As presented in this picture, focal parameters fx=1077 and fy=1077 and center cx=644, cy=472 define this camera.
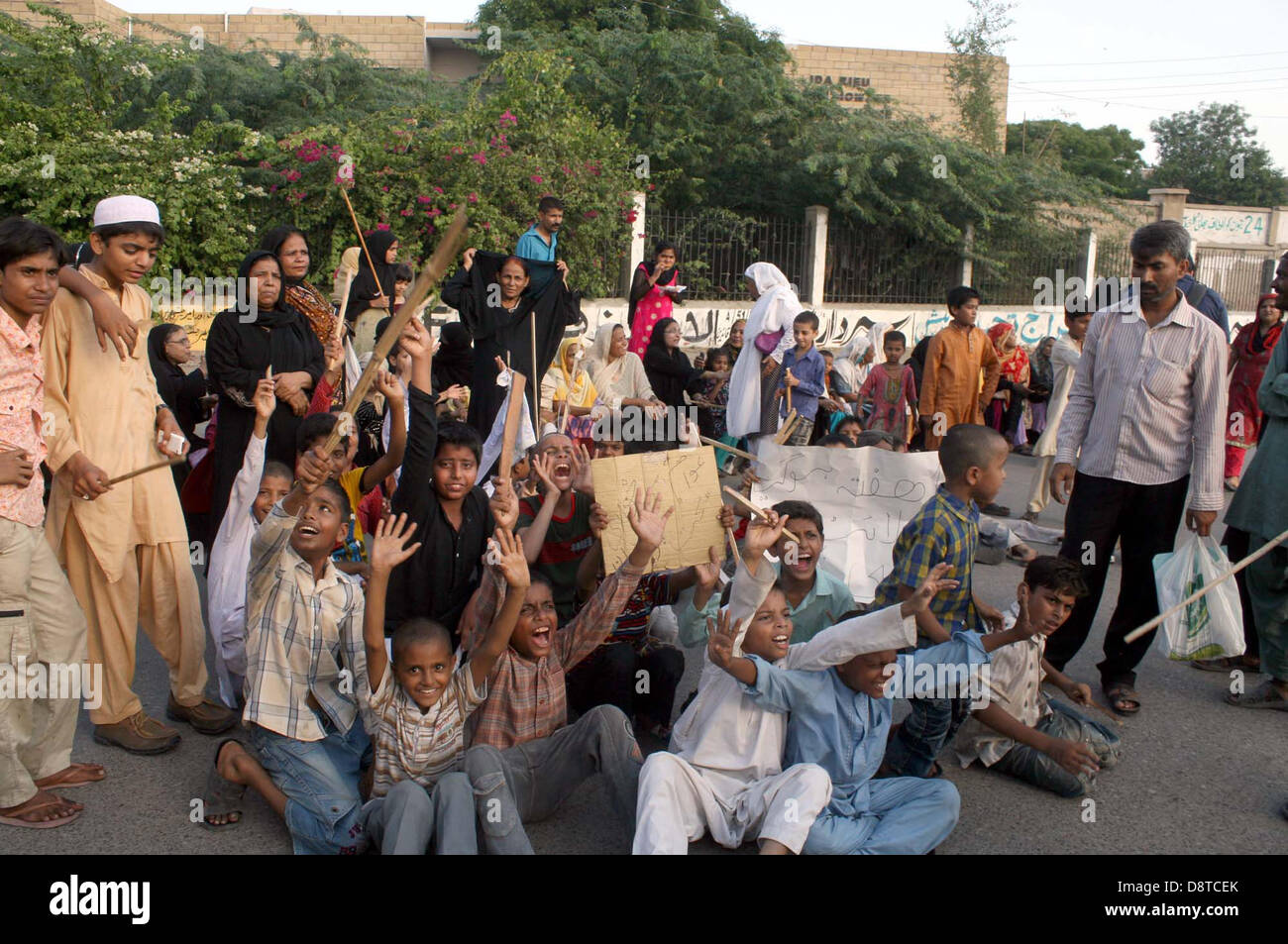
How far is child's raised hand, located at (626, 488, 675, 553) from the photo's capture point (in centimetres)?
376

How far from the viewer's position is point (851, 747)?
351cm

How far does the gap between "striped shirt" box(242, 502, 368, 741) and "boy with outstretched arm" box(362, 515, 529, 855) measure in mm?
170

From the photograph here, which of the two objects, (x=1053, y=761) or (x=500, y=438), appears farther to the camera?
(x=500, y=438)

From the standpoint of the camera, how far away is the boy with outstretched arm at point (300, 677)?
3.46 metres

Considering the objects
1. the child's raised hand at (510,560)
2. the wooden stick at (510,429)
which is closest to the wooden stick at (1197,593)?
the child's raised hand at (510,560)

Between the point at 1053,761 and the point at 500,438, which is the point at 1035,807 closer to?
the point at 1053,761

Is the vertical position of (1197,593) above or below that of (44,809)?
above

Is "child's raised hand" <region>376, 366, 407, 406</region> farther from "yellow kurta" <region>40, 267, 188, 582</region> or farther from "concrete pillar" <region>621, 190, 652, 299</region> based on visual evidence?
"concrete pillar" <region>621, 190, 652, 299</region>

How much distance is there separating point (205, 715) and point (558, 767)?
→ 5.26 ft

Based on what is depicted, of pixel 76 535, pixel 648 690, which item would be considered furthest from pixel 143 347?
pixel 648 690

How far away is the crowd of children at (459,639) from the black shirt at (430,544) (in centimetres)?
1

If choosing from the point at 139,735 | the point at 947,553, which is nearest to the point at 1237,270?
the point at 947,553

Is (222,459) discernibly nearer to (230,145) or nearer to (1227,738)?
(1227,738)

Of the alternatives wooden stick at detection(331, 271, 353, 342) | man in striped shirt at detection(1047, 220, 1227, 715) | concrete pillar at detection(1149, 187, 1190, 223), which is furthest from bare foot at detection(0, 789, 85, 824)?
concrete pillar at detection(1149, 187, 1190, 223)
